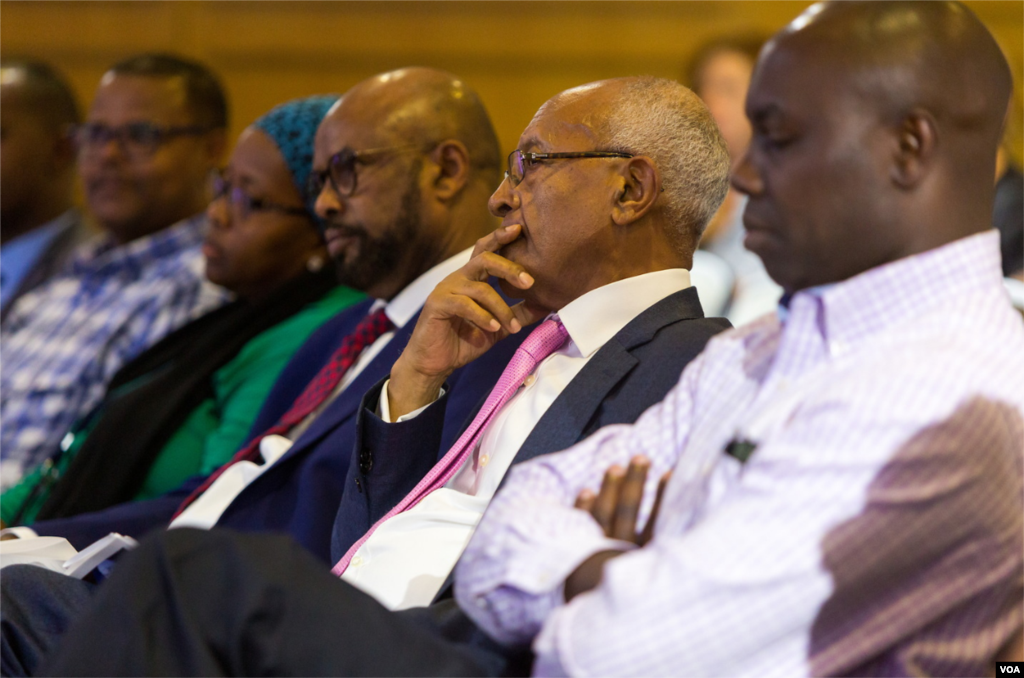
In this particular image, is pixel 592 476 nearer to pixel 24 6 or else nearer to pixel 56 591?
pixel 56 591

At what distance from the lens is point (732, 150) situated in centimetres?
297

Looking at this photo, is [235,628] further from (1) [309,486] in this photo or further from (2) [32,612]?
(1) [309,486]

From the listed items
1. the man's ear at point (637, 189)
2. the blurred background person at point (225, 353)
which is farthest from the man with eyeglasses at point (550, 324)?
the blurred background person at point (225, 353)

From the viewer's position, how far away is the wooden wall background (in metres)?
4.71

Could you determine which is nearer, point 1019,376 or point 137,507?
point 1019,376

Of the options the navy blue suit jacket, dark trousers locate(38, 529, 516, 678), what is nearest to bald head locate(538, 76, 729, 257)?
the navy blue suit jacket

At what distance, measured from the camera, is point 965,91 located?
3.56ft

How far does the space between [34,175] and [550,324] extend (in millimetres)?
2890

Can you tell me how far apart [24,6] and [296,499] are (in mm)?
3783

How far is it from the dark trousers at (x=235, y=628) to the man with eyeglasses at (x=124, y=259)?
6.34 ft

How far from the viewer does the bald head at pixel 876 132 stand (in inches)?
42.3

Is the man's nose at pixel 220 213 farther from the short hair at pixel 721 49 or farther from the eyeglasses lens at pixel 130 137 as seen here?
the short hair at pixel 721 49

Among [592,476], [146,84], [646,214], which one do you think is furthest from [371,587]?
[146,84]

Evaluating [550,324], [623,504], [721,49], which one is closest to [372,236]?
[550,324]
